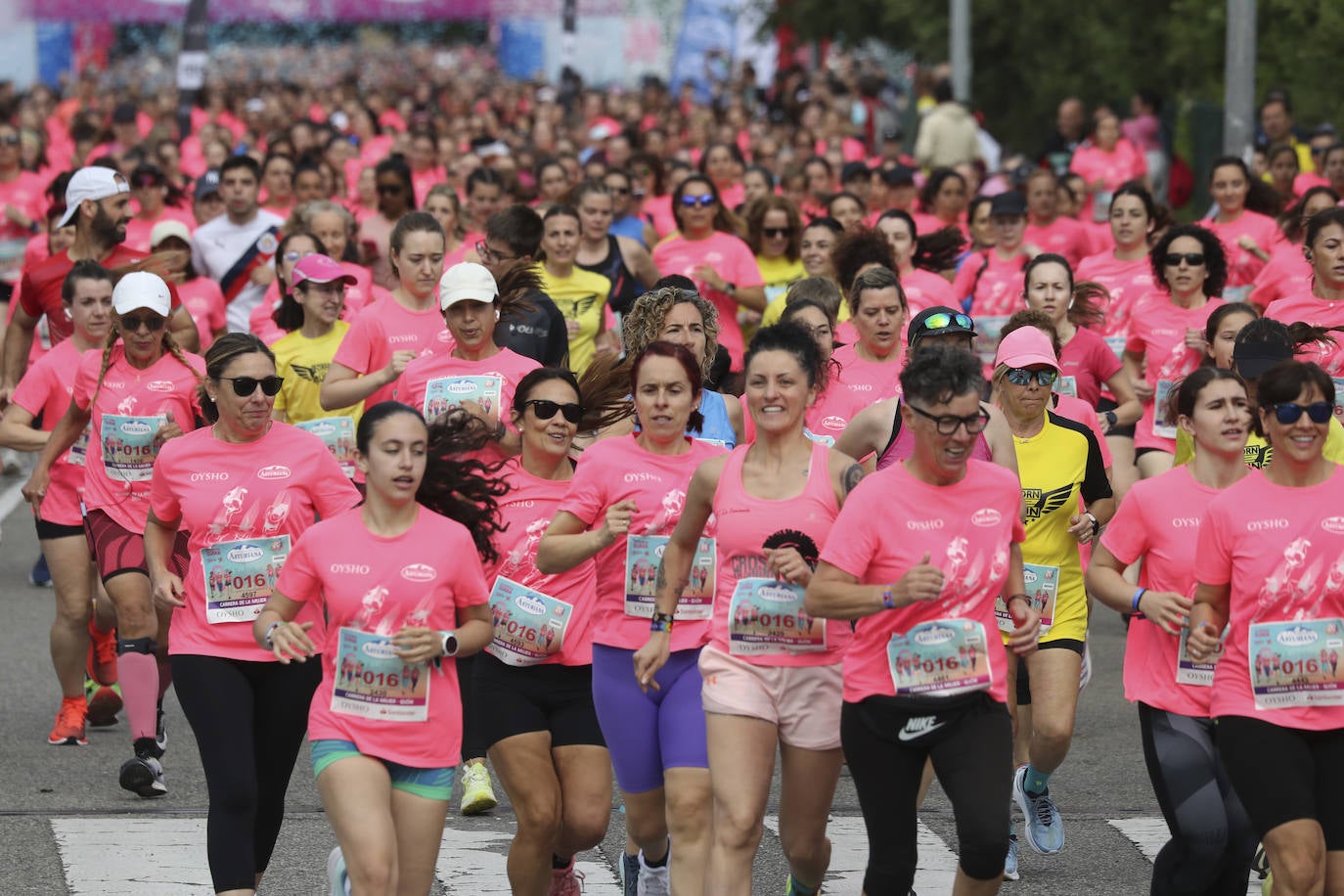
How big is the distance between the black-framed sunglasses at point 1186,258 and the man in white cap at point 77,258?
4321 millimetres

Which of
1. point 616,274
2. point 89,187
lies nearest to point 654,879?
point 89,187

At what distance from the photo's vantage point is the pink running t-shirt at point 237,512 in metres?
7.24

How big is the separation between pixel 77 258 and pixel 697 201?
3494mm

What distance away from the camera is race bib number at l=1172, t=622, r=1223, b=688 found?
6664 millimetres

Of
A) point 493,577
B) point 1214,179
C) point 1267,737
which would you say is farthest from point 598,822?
point 1214,179

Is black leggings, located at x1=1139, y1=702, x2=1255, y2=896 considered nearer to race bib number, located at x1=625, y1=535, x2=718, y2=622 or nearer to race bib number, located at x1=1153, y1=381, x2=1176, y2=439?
race bib number, located at x1=625, y1=535, x2=718, y2=622

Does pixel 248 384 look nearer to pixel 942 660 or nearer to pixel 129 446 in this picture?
pixel 129 446

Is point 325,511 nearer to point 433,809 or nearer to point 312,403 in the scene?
point 433,809

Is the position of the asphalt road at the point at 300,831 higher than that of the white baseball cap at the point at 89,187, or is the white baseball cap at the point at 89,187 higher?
the white baseball cap at the point at 89,187

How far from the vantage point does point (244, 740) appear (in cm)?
702

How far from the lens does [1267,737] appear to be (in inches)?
245

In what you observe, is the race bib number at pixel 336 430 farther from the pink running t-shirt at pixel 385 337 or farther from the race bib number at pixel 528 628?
the race bib number at pixel 528 628

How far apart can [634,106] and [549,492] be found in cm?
2761

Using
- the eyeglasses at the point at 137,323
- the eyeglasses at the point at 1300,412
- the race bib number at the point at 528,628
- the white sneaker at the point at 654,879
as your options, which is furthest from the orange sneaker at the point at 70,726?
the eyeglasses at the point at 1300,412
